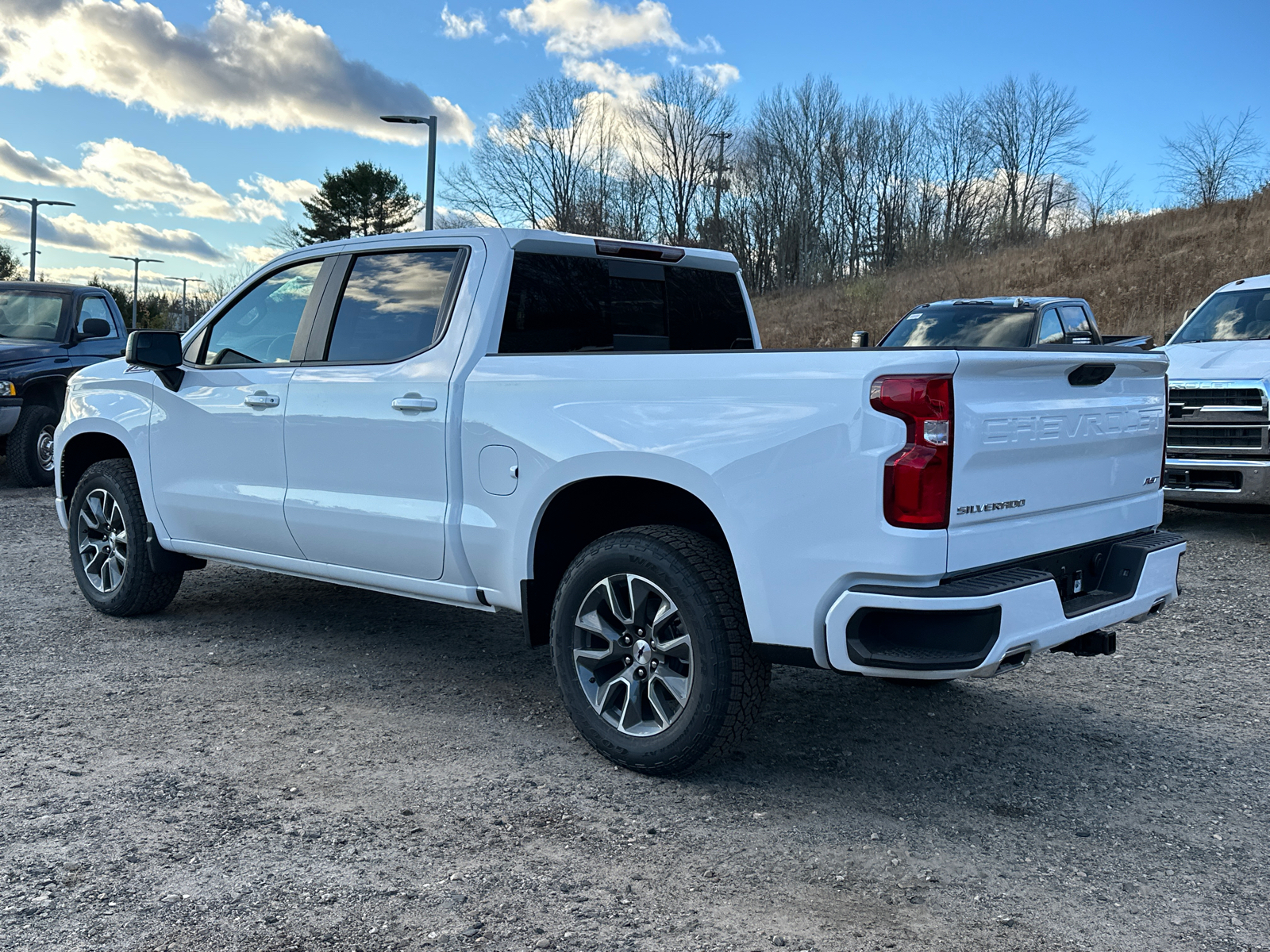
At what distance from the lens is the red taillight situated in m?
3.15

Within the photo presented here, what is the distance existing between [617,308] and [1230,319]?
7465mm

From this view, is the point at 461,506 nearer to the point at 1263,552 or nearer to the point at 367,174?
the point at 1263,552

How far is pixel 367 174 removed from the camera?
210 feet

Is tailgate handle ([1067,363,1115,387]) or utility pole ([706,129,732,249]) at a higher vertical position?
utility pole ([706,129,732,249])

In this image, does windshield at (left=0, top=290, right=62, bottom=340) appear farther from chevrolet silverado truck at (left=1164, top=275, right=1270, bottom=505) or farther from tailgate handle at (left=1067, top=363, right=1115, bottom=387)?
tailgate handle at (left=1067, top=363, right=1115, bottom=387)

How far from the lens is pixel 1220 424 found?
8789 millimetres

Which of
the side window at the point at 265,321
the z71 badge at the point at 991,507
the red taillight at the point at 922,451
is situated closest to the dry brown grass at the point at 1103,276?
the side window at the point at 265,321

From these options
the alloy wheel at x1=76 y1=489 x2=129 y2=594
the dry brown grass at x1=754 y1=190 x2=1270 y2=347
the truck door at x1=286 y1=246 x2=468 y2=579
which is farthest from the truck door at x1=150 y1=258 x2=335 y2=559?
the dry brown grass at x1=754 y1=190 x2=1270 y2=347

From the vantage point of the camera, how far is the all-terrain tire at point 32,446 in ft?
38.5

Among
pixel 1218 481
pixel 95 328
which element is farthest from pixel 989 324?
pixel 95 328

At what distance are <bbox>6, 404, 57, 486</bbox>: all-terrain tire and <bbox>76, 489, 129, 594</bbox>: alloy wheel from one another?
6380 millimetres

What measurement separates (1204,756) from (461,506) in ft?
9.89

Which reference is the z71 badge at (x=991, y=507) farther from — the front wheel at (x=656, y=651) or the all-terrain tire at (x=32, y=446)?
the all-terrain tire at (x=32, y=446)

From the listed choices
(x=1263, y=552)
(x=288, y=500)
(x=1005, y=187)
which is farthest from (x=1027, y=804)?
(x=1005, y=187)
